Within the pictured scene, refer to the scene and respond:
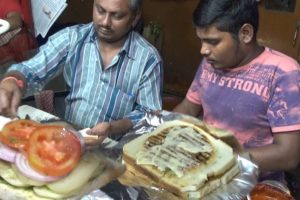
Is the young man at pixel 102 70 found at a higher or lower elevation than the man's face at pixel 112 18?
lower

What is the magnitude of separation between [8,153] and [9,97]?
49cm

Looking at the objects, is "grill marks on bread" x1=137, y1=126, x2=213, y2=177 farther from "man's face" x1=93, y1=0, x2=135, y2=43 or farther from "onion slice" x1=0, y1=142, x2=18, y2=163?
"man's face" x1=93, y1=0, x2=135, y2=43

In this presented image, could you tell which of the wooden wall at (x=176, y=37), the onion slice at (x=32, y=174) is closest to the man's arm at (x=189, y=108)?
the onion slice at (x=32, y=174)

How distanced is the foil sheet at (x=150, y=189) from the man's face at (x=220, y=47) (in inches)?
10.0

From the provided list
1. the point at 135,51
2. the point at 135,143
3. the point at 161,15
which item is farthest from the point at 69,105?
the point at 161,15

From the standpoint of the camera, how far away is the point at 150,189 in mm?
1475

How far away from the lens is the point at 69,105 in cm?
227

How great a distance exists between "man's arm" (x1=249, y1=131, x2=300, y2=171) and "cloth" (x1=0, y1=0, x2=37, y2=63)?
5.22 ft

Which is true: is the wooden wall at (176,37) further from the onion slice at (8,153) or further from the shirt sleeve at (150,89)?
the onion slice at (8,153)

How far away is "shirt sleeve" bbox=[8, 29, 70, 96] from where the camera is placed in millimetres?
2172

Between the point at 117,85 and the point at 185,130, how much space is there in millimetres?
594

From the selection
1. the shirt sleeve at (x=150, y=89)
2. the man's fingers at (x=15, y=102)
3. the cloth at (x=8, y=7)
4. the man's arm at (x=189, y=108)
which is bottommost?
the man's arm at (x=189, y=108)

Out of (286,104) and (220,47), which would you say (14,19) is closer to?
(220,47)

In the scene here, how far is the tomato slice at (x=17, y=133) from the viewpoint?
4.59ft
